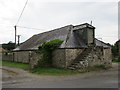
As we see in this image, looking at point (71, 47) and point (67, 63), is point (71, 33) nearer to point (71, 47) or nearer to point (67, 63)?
point (71, 47)

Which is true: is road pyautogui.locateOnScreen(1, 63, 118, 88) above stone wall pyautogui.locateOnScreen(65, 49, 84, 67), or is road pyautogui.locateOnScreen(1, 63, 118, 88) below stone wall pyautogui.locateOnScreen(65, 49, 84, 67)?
below

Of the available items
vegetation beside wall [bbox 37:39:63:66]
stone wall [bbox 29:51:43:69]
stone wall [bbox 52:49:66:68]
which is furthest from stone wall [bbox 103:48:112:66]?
stone wall [bbox 29:51:43:69]

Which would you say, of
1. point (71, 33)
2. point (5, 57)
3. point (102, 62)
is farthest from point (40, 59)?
point (5, 57)

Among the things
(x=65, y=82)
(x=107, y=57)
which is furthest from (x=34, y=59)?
(x=107, y=57)

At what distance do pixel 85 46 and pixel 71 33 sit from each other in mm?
3204

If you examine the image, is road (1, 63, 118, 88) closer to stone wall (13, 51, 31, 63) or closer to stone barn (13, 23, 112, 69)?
stone barn (13, 23, 112, 69)

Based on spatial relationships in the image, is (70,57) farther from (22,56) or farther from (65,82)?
(22,56)

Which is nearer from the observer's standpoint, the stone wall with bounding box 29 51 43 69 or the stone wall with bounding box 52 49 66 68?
the stone wall with bounding box 52 49 66 68

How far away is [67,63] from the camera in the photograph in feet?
62.0

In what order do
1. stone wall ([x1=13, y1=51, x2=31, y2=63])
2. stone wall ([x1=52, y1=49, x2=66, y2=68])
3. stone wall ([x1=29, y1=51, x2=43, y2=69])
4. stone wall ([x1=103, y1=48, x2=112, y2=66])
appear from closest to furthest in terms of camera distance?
stone wall ([x1=52, y1=49, x2=66, y2=68]) < stone wall ([x1=29, y1=51, x2=43, y2=69]) < stone wall ([x1=103, y1=48, x2=112, y2=66]) < stone wall ([x1=13, y1=51, x2=31, y2=63])

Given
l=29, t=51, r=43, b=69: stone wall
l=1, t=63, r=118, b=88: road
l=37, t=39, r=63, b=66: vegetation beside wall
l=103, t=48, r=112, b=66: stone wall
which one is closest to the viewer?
l=1, t=63, r=118, b=88: road

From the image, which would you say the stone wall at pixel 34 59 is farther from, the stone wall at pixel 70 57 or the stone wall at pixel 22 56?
the stone wall at pixel 22 56

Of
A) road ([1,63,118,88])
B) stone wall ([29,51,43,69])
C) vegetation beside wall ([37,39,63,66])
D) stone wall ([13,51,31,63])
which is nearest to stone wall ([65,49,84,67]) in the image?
vegetation beside wall ([37,39,63,66])

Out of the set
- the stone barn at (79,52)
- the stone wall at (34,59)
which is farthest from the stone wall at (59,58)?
the stone wall at (34,59)
